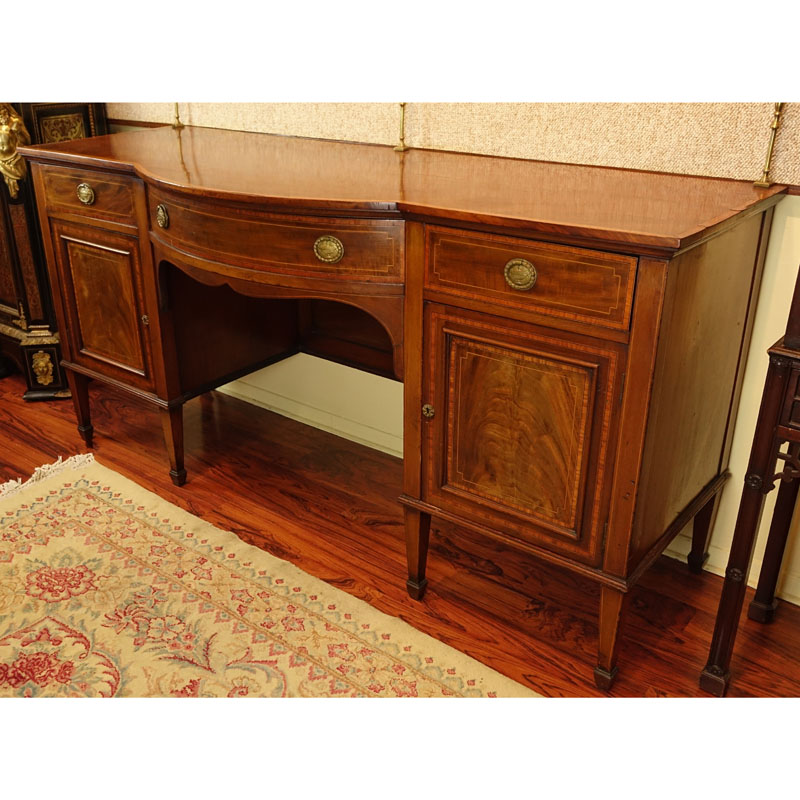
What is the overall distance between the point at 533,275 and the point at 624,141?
522 mm

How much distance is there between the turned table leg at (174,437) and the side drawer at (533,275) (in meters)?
0.94

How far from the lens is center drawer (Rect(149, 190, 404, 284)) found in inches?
59.4

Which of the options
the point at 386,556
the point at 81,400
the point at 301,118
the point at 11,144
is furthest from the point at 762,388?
the point at 11,144

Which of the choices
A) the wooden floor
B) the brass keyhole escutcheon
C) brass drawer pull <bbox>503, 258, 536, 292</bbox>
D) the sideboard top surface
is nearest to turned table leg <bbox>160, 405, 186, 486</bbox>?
the wooden floor

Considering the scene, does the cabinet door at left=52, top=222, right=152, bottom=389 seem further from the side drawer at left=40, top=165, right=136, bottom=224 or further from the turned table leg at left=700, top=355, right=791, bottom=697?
the turned table leg at left=700, top=355, right=791, bottom=697

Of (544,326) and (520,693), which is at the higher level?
(544,326)

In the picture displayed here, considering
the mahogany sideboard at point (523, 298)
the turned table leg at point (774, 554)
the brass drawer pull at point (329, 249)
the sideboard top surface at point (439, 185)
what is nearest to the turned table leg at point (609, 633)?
the mahogany sideboard at point (523, 298)

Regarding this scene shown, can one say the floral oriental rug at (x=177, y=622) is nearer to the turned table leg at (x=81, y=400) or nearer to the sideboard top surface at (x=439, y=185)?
the turned table leg at (x=81, y=400)

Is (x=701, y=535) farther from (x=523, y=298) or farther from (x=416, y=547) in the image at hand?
(x=523, y=298)

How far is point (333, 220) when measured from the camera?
1.52m

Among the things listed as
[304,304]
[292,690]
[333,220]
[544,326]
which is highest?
[333,220]

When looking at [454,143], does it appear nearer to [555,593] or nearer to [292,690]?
[555,593]
